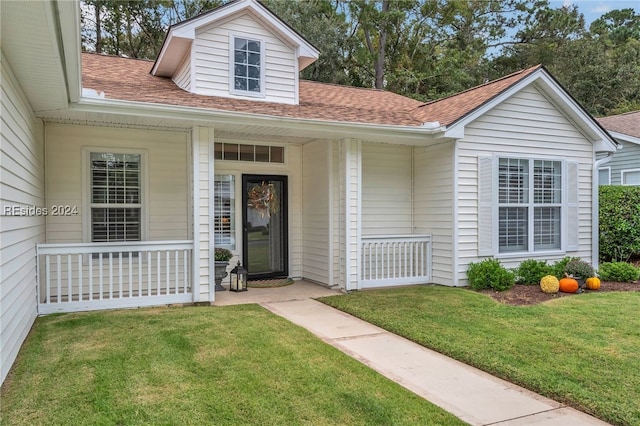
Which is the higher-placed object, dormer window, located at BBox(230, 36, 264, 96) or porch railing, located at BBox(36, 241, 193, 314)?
dormer window, located at BBox(230, 36, 264, 96)

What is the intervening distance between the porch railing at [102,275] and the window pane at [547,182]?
20.9ft

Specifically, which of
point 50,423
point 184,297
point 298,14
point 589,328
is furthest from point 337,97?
point 298,14

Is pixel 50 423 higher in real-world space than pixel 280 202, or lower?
lower

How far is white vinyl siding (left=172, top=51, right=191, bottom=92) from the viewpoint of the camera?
7391 millimetres

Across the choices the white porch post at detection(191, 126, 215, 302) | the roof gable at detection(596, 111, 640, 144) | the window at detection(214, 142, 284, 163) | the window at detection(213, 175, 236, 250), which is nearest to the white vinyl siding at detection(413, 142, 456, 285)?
the window at detection(214, 142, 284, 163)

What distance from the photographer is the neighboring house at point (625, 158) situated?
1287cm

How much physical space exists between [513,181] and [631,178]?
7.58m

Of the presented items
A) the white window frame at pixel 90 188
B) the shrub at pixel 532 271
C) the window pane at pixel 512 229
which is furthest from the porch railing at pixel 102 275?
the shrub at pixel 532 271

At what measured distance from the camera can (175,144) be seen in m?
7.36

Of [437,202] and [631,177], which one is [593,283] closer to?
[437,202]

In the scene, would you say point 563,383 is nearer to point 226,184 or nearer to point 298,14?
point 226,184

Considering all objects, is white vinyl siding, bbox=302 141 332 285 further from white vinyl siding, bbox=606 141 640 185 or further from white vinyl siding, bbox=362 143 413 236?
white vinyl siding, bbox=606 141 640 185

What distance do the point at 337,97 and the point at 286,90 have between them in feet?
6.04

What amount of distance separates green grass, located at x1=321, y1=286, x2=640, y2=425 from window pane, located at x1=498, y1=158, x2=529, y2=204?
201 centimetres
